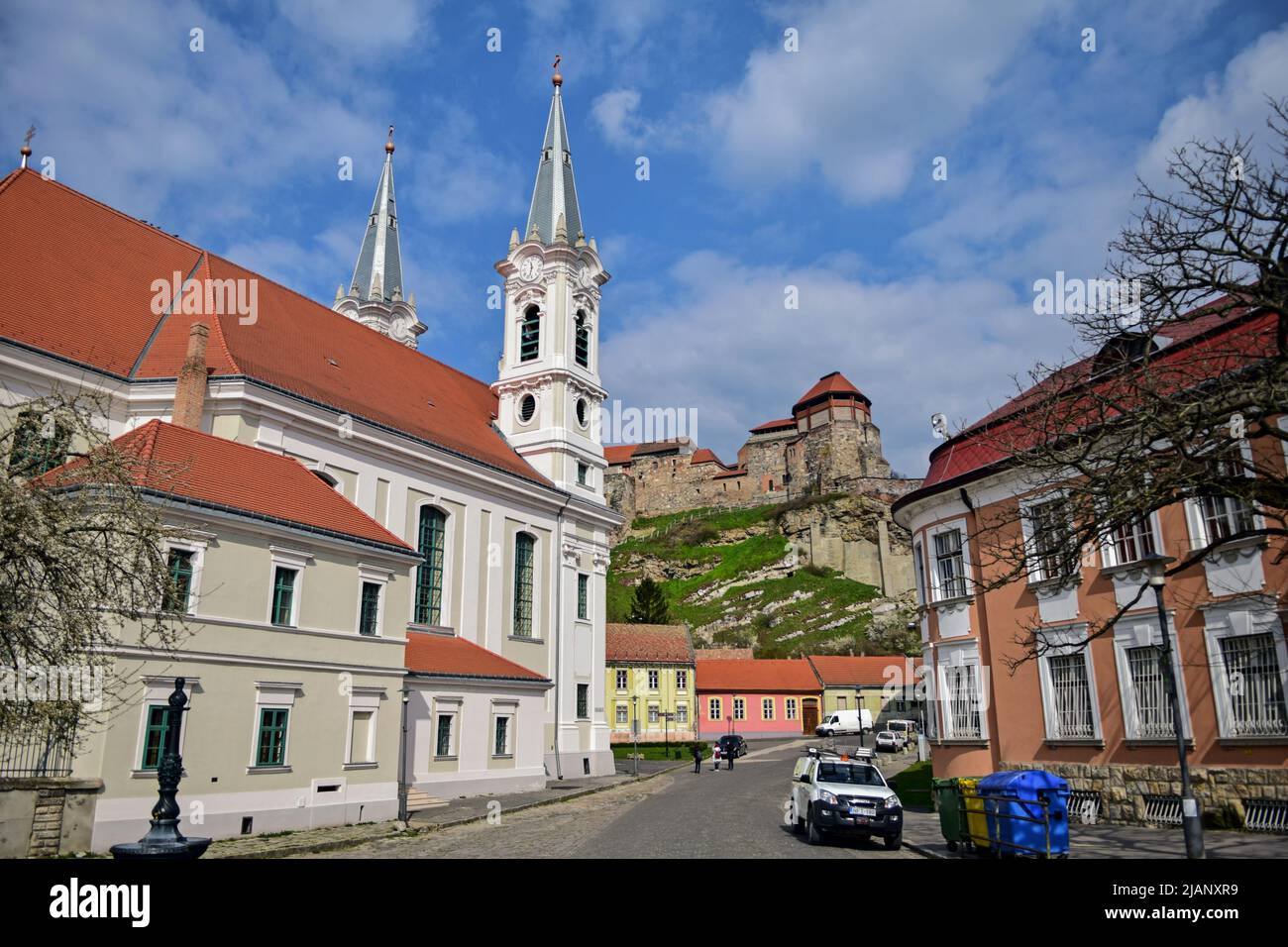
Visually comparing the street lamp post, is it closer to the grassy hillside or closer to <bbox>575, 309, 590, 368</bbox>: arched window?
<bbox>575, 309, 590, 368</bbox>: arched window

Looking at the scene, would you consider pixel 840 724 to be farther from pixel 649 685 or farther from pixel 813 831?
pixel 813 831

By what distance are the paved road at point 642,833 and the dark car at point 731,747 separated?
1313 centimetres

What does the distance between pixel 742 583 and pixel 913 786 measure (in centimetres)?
7543

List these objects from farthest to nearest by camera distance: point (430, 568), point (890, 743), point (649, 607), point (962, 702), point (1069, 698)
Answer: point (649, 607) → point (890, 743) → point (430, 568) → point (962, 702) → point (1069, 698)

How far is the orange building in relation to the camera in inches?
580

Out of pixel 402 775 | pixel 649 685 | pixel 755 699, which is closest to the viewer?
pixel 402 775

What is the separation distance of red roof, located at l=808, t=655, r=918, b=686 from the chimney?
179ft

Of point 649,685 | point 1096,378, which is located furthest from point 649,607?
point 1096,378

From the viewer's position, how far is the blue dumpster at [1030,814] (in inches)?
490

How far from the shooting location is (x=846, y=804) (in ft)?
51.4

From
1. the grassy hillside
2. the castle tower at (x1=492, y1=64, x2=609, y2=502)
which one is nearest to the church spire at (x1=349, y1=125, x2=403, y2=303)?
the castle tower at (x1=492, y1=64, x2=609, y2=502)

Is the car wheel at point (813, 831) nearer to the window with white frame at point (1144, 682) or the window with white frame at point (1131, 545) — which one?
the window with white frame at point (1144, 682)

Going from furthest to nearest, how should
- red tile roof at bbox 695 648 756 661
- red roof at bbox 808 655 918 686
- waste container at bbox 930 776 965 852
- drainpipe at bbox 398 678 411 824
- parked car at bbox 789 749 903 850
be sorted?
red tile roof at bbox 695 648 756 661
red roof at bbox 808 655 918 686
drainpipe at bbox 398 678 411 824
parked car at bbox 789 749 903 850
waste container at bbox 930 776 965 852
